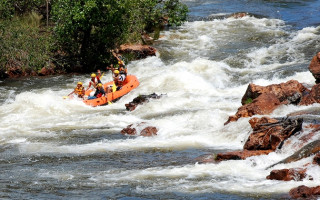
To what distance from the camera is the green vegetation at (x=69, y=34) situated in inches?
883

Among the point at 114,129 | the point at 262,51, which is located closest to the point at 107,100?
the point at 114,129

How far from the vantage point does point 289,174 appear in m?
9.50

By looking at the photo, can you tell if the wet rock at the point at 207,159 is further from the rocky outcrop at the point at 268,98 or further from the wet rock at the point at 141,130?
the wet rock at the point at 141,130

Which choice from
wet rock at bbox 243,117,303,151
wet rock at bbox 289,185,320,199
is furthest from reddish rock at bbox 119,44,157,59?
wet rock at bbox 289,185,320,199

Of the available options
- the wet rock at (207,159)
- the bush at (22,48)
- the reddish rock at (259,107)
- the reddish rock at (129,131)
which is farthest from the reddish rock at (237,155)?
the bush at (22,48)

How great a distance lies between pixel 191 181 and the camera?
9984 mm

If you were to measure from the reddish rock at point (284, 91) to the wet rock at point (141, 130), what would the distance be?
2.98 meters

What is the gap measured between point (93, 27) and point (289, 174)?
15.6 meters

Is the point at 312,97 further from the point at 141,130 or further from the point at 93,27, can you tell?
the point at 93,27

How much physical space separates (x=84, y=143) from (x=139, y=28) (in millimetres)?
13187

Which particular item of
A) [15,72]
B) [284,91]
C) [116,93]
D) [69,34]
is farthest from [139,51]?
[284,91]

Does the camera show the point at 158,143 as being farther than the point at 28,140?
No

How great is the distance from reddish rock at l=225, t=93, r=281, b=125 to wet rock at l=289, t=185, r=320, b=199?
5212mm

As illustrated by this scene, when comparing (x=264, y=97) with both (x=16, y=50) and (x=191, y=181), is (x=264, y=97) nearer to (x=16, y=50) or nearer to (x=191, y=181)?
(x=191, y=181)
